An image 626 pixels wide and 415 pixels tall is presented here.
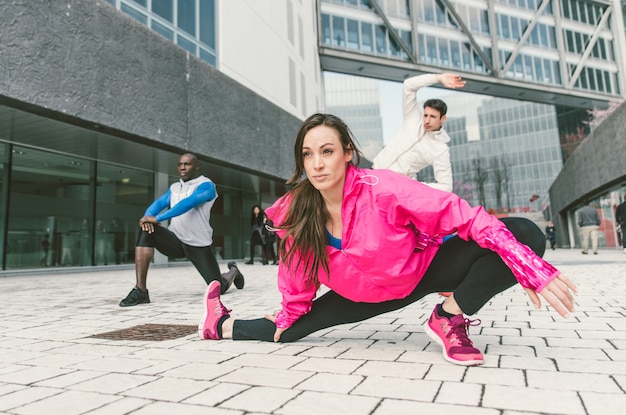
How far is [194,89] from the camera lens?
11.9 meters

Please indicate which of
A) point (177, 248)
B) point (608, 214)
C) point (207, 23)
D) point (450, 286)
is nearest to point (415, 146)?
point (450, 286)

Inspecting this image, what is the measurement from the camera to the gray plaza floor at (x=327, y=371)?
5.46ft

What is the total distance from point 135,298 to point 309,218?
3.40m

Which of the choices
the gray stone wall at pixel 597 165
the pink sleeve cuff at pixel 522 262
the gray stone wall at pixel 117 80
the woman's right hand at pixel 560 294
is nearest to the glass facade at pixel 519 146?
the gray stone wall at pixel 597 165

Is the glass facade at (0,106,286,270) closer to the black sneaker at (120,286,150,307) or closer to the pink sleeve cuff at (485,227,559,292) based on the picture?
the black sneaker at (120,286,150,307)

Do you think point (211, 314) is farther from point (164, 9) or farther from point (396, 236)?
point (164, 9)

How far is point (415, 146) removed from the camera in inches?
158

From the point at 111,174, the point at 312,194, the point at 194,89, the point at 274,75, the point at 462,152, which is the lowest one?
the point at 312,194

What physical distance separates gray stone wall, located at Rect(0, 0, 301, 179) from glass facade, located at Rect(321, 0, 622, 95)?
15903 millimetres

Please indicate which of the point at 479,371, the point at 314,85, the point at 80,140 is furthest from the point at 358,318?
the point at 314,85

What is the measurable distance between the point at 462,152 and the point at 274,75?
74187 millimetres

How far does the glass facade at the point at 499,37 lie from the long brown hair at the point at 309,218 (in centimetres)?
2608

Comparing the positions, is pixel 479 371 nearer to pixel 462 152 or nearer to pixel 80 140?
pixel 80 140

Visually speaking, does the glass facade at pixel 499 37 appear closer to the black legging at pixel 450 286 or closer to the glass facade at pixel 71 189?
the glass facade at pixel 71 189
